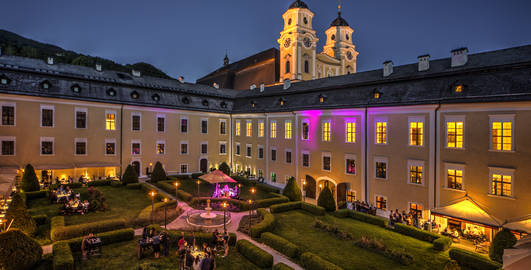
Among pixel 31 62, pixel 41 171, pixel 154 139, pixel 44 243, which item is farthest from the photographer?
pixel 154 139

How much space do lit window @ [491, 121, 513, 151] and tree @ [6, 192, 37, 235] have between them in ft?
90.1

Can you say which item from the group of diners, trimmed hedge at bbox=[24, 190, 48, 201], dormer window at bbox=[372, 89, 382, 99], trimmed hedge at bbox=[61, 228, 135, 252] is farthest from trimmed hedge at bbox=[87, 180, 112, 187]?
dormer window at bbox=[372, 89, 382, 99]

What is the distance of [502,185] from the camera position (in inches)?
669

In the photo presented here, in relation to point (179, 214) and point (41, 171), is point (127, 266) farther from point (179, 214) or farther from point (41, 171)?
point (41, 171)

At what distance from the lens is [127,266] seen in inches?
489

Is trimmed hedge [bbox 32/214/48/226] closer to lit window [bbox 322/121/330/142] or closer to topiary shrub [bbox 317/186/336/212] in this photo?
topiary shrub [bbox 317/186/336/212]

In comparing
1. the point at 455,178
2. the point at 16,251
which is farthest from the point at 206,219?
the point at 455,178

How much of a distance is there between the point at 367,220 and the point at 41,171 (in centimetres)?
3060

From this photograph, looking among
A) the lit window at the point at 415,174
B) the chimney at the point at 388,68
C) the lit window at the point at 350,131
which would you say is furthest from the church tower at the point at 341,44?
the lit window at the point at 415,174

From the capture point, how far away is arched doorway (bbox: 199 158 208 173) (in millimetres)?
37450

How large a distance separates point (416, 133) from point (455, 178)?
13.3ft

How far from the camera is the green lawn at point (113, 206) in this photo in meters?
18.6

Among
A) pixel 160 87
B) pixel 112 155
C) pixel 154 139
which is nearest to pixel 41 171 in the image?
pixel 112 155

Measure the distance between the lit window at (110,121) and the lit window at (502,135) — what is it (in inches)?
1361
